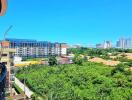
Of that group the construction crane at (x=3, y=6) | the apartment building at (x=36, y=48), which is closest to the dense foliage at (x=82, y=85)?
the construction crane at (x=3, y=6)

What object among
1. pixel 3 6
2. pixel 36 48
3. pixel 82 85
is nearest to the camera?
pixel 3 6

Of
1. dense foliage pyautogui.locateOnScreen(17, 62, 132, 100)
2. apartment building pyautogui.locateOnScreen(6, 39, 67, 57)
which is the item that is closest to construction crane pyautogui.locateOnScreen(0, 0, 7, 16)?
dense foliage pyautogui.locateOnScreen(17, 62, 132, 100)

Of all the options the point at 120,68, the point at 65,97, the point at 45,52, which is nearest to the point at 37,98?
the point at 65,97

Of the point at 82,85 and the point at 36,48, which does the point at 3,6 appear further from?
the point at 36,48

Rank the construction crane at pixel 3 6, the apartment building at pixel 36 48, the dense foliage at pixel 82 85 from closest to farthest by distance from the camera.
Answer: the construction crane at pixel 3 6 → the dense foliage at pixel 82 85 → the apartment building at pixel 36 48

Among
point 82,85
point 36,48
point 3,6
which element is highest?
point 3,6

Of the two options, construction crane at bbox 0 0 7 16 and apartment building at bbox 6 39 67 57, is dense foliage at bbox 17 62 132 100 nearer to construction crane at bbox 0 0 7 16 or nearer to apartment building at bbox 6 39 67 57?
construction crane at bbox 0 0 7 16

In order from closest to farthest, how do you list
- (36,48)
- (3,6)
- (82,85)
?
(3,6) → (82,85) → (36,48)

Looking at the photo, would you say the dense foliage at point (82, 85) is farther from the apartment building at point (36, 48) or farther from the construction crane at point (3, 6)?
the apartment building at point (36, 48)

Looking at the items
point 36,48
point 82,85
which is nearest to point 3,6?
point 82,85

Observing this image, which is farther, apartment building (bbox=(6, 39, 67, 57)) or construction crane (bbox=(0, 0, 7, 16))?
apartment building (bbox=(6, 39, 67, 57))
